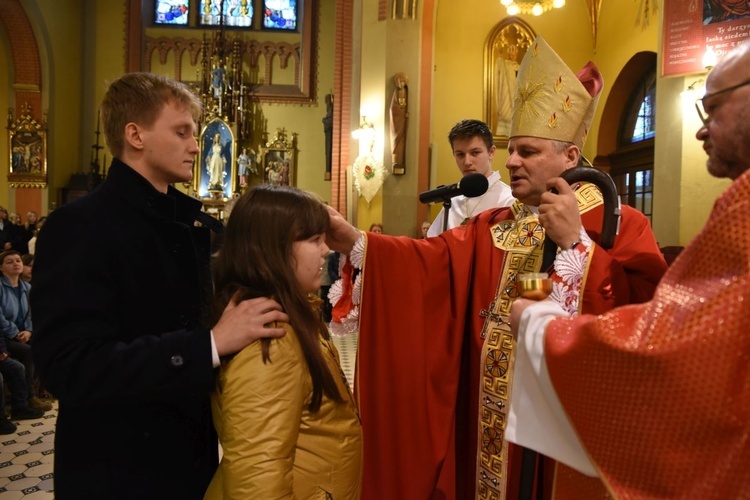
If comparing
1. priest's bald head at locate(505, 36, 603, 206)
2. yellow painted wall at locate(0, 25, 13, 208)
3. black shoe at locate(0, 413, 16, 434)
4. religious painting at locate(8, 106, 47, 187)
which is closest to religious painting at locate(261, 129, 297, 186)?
religious painting at locate(8, 106, 47, 187)

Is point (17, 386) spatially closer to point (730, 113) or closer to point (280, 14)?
point (730, 113)

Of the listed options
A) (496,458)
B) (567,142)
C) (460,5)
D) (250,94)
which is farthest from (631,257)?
(250,94)

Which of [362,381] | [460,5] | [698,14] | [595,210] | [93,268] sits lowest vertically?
[362,381]

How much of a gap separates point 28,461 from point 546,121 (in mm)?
3939

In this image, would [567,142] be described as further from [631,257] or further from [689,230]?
[689,230]

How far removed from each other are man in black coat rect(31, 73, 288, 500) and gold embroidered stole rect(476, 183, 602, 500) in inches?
37.5

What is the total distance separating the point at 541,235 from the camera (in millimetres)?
2133

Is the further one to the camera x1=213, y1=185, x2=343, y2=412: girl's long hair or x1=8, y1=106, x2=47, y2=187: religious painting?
x1=8, y1=106, x2=47, y2=187: religious painting

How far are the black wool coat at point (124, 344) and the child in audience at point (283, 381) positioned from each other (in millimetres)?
96

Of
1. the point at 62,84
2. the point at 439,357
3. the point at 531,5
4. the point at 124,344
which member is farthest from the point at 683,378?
the point at 62,84

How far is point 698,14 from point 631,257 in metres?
5.21

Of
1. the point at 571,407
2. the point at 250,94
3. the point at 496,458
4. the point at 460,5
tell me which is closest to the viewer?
the point at 571,407

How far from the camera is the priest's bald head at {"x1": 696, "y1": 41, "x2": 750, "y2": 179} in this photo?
1.12 meters

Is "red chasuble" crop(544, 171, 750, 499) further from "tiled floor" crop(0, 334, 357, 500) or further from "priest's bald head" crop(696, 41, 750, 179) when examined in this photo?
"tiled floor" crop(0, 334, 357, 500)
